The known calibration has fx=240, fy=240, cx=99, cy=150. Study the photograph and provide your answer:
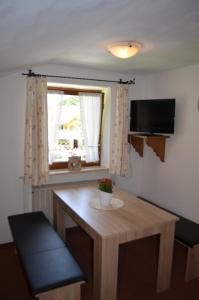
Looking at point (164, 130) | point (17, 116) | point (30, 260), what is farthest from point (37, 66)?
point (30, 260)

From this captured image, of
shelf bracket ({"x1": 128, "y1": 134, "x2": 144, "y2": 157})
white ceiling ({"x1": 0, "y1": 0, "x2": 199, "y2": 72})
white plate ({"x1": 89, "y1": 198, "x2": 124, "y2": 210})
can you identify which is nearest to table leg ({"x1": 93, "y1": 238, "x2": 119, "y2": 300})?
white plate ({"x1": 89, "y1": 198, "x2": 124, "y2": 210})

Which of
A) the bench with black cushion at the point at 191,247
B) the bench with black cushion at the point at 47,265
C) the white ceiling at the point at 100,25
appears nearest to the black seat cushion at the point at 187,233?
the bench with black cushion at the point at 191,247

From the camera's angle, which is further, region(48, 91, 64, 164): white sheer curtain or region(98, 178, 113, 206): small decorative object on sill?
region(48, 91, 64, 164): white sheer curtain

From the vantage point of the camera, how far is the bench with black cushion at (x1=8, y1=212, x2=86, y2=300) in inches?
67.1

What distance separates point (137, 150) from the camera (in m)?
3.88

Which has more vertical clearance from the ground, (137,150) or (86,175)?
(137,150)

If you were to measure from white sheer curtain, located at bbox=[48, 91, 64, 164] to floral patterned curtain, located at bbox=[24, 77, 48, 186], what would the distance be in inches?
12.6

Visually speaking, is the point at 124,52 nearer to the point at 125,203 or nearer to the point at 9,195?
the point at 125,203

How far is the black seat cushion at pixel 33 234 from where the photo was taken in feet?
7.00

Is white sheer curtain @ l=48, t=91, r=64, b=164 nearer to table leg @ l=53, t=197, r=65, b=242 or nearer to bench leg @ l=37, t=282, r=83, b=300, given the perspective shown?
table leg @ l=53, t=197, r=65, b=242

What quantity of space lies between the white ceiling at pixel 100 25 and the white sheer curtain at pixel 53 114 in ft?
3.10

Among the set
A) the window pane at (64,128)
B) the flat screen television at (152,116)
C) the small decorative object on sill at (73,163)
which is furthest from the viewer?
the small decorative object on sill at (73,163)

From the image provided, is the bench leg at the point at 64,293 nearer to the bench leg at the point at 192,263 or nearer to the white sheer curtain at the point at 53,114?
the bench leg at the point at 192,263

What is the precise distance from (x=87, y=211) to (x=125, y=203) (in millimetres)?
475
